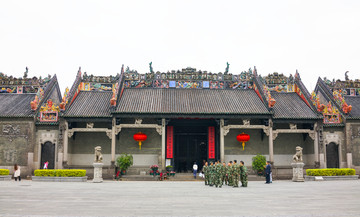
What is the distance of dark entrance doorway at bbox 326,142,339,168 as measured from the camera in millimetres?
25062

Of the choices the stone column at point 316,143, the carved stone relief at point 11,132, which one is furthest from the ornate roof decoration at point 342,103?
the carved stone relief at point 11,132

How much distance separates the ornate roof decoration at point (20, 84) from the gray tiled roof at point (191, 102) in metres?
7.59

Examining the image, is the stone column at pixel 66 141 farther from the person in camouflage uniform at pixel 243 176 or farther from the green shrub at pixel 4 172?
the person in camouflage uniform at pixel 243 176

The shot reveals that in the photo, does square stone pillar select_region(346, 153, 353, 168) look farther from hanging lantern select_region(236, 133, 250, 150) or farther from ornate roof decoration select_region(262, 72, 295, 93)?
hanging lantern select_region(236, 133, 250, 150)

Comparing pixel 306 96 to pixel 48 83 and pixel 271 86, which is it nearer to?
pixel 271 86

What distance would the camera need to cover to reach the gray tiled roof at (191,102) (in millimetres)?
23844

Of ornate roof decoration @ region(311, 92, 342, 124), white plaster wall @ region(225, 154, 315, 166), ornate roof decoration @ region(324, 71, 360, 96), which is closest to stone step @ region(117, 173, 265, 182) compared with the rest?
white plaster wall @ region(225, 154, 315, 166)

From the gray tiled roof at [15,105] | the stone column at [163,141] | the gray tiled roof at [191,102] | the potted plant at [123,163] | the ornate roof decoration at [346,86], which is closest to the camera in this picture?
the potted plant at [123,163]

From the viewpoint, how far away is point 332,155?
82.4ft

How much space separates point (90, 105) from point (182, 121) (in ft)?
23.2

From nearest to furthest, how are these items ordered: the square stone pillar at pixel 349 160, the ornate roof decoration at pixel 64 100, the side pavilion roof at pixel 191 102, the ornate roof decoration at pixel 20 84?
the ornate roof decoration at pixel 64 100 → the side pavilion roof at pixel 191 102 → the square stone pillar at pixel 349 160 → the ornate roof decoration at pixel 20 84

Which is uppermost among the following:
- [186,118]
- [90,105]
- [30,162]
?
[90,105]

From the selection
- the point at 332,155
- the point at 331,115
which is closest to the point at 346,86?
the point at 331,115

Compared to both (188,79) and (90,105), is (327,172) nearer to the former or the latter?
(188,79)
